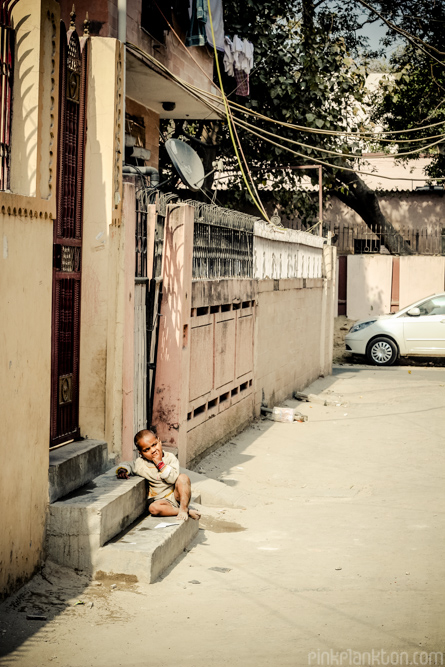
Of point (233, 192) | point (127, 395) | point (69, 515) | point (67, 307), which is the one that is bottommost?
point (69, 515)

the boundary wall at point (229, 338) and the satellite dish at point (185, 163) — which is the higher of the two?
the satellite dish at point (185, 163)

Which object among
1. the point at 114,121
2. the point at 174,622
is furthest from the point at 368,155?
the point at 174,622

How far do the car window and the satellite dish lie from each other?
10.1 meters

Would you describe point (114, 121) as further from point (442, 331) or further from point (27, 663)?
point (442, 331)

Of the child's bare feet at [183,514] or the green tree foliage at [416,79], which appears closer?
the child's bare feet at [183,514]

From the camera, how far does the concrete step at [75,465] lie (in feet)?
16.3

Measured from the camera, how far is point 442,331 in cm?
1745

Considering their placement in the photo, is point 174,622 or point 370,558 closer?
point 174,622

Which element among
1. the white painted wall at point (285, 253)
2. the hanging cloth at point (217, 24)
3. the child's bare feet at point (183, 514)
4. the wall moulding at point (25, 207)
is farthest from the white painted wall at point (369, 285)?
the wall moulding at point (25, 207)

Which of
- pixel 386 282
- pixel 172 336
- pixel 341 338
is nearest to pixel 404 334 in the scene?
pixel 341 338

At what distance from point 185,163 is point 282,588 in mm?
4948

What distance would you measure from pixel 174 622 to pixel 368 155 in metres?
26.9

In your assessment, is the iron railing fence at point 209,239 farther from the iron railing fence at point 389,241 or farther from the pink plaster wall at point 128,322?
the iron railing fence at point 389,241

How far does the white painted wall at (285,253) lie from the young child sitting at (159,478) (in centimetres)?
539
